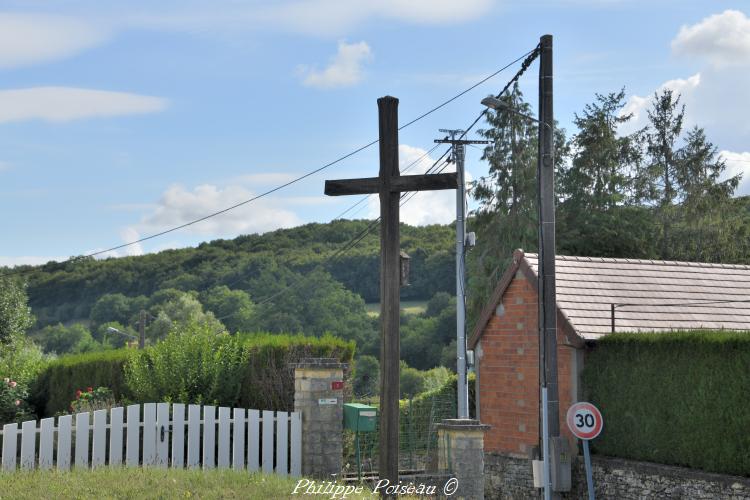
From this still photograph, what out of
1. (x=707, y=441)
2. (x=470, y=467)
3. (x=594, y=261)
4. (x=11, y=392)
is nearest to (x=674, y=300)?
(x=594, y=261)

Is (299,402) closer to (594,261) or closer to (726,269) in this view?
(594,261)

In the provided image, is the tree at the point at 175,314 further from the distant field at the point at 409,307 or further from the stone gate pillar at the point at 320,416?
the stone gate pillar at the point at 320,416

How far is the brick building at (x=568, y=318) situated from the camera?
68.3 feet

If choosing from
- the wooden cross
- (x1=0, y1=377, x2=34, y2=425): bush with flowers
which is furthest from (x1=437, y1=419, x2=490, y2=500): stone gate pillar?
(x1=0, y1=377, x2=34, y2=425): bush with flowers

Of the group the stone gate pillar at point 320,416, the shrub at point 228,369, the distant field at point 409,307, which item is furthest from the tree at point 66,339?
the stone gate pillar at point 320,416

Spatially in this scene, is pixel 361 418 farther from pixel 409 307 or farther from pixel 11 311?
pixel 409 307

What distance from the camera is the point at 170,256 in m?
92.1

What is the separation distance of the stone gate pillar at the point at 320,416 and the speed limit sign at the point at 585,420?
13.9 ft

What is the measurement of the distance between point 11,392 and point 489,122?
2826 cm

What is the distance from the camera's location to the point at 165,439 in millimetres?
15594

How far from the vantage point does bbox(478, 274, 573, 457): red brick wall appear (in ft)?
71.9

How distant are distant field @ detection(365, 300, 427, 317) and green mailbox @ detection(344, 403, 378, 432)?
2367 inches

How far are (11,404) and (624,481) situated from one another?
15495mm

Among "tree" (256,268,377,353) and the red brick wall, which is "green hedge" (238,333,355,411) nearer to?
the red brick wall
